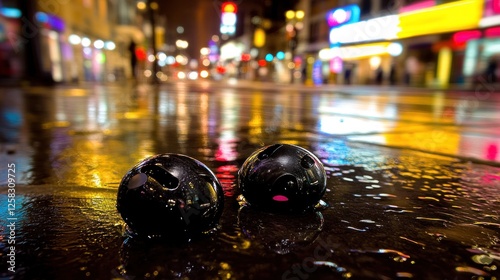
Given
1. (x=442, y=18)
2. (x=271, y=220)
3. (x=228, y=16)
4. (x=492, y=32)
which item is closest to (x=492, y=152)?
(x=271, y=220)

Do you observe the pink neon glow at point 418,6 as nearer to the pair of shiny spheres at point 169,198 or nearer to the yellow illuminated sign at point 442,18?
the yellow illuminated sign at point 442,18

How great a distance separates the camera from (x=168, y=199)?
1632mm

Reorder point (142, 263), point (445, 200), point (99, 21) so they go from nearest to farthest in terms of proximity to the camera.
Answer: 1. point (142, 263)
2. point (445, 200)
3. point (99, 21)

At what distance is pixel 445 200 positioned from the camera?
2400 millimetres

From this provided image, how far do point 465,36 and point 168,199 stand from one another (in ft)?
95.4

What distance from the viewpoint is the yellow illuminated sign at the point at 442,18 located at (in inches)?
912

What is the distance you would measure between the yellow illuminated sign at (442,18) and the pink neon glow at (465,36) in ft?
2.65

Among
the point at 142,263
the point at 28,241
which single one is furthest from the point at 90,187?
the point at 142,263

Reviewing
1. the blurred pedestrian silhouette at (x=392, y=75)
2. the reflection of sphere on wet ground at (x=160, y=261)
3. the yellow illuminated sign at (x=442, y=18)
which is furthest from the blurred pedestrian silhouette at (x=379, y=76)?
the reflection of sphere on wet ground at (x=160, y=261)

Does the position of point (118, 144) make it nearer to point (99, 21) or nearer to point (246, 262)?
point (246, 262)

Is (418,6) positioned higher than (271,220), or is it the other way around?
(418,6)

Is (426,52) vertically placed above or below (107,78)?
above

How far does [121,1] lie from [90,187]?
152ft

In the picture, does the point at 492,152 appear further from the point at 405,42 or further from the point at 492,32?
the point at 405,42
